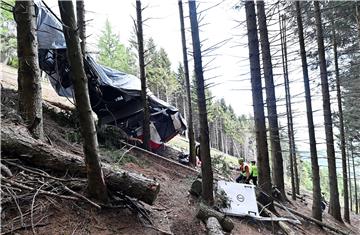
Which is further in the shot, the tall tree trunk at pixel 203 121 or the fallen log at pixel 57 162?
the tall tree trunk at pixel 203 121

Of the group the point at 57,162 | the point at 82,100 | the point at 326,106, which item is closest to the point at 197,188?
the point at 57,162

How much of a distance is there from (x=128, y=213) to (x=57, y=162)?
49.9 inches

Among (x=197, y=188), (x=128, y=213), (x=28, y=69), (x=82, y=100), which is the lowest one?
(x=197, y=188)

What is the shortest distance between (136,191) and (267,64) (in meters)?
7.53

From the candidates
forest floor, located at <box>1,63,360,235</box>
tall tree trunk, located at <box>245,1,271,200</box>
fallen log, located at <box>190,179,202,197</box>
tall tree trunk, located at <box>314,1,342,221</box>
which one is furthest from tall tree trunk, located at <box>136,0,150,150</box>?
tall tree trunk, located at <box>314,1,342,221</box>

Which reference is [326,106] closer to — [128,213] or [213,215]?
[213,215]

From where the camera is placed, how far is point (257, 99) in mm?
8305

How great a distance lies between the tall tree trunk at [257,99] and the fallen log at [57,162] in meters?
4.78

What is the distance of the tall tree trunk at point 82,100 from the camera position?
138 inches

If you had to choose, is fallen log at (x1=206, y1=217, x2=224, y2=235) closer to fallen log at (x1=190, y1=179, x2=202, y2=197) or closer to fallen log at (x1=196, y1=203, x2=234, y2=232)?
fallen log at (x1=196, y1=203, x2=234, y2=232)

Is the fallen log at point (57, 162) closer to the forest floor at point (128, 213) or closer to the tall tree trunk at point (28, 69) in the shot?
the forest floor at point (128, 213)

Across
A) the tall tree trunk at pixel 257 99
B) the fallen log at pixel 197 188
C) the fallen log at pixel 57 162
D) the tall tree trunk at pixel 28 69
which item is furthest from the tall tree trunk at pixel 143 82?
the fallen log at pixel 57 162

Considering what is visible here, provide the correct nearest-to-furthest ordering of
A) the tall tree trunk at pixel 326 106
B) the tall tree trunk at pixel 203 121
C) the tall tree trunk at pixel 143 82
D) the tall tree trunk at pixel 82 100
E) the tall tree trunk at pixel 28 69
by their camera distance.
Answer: the tall tree trunk at pixel 82 100 < the tall tree trunk at pixel 28 69 < the tall tree trunk at pixel 203 121 < the tall tree trunk at pixel 143 82 < the tall tree trunk at pixel 326 106

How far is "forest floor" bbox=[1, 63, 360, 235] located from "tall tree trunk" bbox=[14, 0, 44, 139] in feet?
1.57
